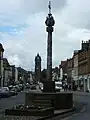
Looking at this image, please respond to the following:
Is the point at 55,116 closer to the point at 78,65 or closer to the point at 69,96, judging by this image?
the point at 69,96

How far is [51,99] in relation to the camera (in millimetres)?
28656

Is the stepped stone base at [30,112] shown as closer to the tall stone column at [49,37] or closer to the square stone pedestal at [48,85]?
the square stone pedestal at [48,85]

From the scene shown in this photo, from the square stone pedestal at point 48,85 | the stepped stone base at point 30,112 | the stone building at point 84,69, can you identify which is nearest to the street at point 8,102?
the square stone pedestal at point 48,85

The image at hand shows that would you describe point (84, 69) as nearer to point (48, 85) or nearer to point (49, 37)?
point (49, 37)

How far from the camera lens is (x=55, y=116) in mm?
23328

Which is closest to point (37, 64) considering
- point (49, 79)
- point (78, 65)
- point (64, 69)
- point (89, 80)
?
point (64, 69)

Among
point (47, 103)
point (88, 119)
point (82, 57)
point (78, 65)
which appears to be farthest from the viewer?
point (78, 65)

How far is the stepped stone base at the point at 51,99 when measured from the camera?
2859 cm

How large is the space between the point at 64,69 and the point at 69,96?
436 feet

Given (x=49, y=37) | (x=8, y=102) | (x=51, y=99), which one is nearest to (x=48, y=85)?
(x=51, y=99)

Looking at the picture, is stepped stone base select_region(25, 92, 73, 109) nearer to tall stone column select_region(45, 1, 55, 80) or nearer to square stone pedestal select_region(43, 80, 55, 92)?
square stone pedestal select_region(43, 80, 55, 92)

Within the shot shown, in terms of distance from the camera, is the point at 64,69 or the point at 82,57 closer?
the point at 82,57

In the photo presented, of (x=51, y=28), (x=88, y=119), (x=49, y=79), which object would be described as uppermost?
(x=51, y=28)

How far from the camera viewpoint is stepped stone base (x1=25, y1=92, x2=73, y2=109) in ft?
93.8
